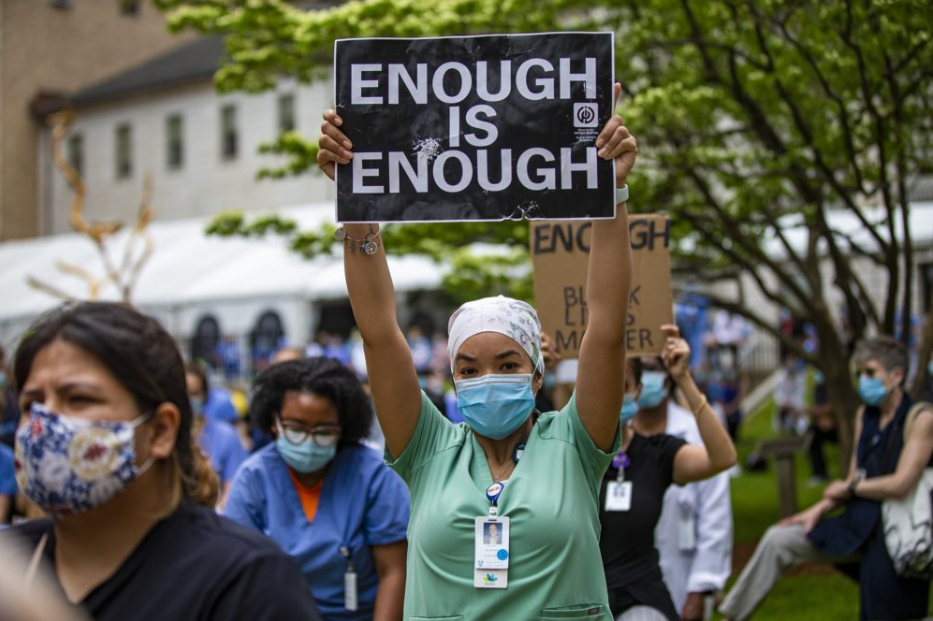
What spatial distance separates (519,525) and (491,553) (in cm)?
11

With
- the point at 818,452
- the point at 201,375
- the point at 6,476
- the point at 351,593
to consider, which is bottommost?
the point at 818,452

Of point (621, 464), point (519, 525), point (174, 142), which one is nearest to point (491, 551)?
point (519, 525)

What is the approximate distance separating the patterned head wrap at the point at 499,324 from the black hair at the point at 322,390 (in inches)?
55.3

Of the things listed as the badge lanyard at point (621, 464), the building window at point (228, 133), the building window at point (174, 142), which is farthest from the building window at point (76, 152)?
the badge lanyard at point (621, 464)

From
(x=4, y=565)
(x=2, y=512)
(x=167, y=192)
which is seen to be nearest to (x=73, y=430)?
(x=4, y=565)

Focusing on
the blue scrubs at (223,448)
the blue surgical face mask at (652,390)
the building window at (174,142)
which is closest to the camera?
the blue surgical face mask at (652,390)

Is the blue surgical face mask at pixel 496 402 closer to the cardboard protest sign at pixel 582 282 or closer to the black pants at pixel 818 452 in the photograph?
the cardboard protest sign at pixel 582 282

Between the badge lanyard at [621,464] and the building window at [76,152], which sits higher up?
the building window at [76,152]

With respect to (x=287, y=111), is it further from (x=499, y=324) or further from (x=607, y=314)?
(x=607, y=314)

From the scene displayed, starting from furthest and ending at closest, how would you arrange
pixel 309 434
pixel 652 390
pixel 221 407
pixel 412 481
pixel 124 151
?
pixel 124 151 → pixel 221 407 → pixel 652 390 → pixel 309 434 → pixel 412 481

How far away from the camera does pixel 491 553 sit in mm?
3514

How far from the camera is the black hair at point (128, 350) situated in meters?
2.45

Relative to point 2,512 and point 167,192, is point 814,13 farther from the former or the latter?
point 167,192

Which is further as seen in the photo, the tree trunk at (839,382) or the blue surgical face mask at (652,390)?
the tree trunk at (839,382)
